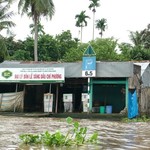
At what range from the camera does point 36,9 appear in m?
34.4

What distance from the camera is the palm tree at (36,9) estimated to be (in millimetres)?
34312

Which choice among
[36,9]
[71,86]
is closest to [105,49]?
[36,9]

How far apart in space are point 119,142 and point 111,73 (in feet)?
39.9

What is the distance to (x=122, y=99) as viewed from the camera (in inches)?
1002

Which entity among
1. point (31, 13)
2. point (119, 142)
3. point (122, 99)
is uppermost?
point (31, 13)

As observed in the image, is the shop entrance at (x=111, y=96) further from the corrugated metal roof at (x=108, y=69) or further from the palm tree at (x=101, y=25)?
the palm tree at (x=101, y=25)

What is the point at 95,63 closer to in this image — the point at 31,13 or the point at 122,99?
the point at 122,99

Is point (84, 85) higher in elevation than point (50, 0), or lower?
lower

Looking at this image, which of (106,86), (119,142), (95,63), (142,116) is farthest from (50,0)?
(119,142)

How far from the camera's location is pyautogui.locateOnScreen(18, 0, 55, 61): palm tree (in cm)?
3431

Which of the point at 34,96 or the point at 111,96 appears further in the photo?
the point at 34,96

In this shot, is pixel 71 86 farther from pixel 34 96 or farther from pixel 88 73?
pixel 88 73

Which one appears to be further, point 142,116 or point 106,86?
point 106,86

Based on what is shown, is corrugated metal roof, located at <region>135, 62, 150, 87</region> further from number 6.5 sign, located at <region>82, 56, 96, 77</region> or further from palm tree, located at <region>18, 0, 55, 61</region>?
palm tree, located at <region>18, 0, 55, 61</region>
